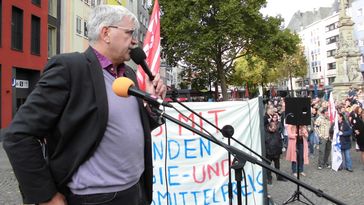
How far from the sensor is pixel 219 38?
3519 cm

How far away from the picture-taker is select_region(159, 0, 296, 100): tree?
3438 cm

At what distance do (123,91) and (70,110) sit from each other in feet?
1.09

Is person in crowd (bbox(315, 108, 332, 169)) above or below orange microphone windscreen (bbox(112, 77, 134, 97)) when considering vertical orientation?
below

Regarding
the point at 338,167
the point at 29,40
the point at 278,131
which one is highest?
the point at 29,40

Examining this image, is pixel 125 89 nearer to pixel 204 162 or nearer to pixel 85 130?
pixel 85 130

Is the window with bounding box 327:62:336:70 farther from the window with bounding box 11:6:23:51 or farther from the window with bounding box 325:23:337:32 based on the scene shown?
the window with bounding box 11:6:23:51

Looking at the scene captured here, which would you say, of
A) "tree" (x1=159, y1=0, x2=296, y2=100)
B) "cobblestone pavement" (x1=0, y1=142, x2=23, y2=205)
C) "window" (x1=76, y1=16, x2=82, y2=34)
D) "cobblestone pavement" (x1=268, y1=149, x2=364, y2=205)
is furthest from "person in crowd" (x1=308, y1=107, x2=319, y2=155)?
"window" (x1=76, y1=16, x2=82, y2=34)

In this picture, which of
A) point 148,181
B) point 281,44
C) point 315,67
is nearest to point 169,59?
point 281,44

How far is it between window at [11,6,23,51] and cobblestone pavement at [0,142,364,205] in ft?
37.8

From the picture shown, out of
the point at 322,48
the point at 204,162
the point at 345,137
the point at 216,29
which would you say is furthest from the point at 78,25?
the point at 322,48

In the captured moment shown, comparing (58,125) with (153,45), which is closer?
(58,125)

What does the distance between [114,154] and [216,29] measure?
1320 inches

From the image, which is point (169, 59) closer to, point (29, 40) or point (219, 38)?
point (219, 38)

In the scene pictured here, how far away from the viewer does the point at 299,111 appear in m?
9.48
